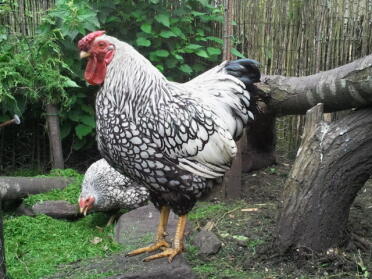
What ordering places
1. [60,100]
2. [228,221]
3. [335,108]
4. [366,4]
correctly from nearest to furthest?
A: [335,108] < [228,221] < [60,100] < [366,4]

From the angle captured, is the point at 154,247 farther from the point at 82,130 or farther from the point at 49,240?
the point at 82,130

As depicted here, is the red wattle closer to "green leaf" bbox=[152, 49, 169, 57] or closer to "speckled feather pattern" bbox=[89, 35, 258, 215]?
"speckled feather pattern" bbox=[89, 35, 258, 215]

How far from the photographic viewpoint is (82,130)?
5.93m

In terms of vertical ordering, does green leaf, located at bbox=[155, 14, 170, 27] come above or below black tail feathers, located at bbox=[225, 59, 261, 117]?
above

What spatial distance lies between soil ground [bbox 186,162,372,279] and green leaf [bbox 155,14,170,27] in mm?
2454

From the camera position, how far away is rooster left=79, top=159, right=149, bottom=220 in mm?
4695

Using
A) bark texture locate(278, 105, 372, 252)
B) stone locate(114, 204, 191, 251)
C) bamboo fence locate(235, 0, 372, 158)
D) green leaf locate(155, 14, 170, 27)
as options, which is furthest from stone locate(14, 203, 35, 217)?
bamboo fence locate(235, 0, 372, 158)

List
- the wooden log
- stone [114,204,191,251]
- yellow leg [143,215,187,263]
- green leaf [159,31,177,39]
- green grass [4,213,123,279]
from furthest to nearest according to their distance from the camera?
green leaf [159,31,177,39]
the wooden log
stone [114,204,191,251]
green grass [4,213,123,279]
yellow leg [143,215,187,263]

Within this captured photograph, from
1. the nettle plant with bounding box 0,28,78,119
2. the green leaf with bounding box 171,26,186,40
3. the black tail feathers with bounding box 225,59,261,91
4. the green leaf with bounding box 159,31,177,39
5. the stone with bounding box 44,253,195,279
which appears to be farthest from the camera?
the green leaf with bounding box 171,26,186,40

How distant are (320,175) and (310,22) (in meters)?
3.51

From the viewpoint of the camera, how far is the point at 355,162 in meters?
3.23

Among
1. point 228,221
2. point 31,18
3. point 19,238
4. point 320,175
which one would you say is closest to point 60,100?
point 31,18

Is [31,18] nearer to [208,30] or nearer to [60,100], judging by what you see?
[60,100]

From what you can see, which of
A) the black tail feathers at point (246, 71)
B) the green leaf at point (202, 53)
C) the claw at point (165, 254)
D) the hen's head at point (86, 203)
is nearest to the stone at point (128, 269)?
the claw at point (165, 254)
